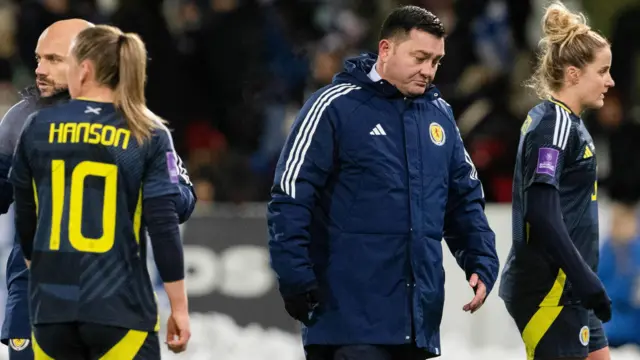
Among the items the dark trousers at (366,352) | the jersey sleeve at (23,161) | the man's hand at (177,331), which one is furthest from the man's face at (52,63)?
the dark trousers at (366,352)

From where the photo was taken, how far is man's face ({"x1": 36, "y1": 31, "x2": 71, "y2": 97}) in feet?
19.1

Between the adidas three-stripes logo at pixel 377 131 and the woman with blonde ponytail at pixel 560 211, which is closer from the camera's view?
the adidas three-stripes logo at pixel 377 131

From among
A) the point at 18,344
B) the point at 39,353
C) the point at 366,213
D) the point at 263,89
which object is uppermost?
the point at 366,213

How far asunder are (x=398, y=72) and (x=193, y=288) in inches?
204

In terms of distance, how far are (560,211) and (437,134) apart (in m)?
0.66

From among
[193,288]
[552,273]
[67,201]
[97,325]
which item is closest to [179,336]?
[97,325]

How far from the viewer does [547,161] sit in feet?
19.4

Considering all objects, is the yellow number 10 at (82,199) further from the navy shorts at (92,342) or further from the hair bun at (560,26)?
the hair bun at (560,26)

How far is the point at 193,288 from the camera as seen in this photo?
10.5 m

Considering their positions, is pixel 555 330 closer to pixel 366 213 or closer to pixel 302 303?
pixel 366 213

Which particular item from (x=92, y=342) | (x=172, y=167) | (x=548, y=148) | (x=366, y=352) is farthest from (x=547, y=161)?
(x=92, y=342)

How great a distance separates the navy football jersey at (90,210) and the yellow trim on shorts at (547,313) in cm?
183

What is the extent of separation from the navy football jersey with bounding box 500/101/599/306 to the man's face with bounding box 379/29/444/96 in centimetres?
67

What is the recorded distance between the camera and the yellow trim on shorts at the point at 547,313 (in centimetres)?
603
